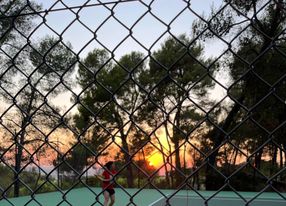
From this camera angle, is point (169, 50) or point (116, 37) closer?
point (116, 37)

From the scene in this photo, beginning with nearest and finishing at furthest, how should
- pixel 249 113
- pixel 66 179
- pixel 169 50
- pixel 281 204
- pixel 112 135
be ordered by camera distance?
1. pixel 249 113
2. pixel 112 135
3. pixel 281 204
4. pixel 169 50
5. pixel 66 179

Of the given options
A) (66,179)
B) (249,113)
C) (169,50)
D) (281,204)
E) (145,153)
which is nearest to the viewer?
(249,113)

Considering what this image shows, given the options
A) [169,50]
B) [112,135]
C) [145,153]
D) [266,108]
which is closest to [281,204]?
[266,108]

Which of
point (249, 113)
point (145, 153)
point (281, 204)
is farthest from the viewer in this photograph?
point (145, 153)

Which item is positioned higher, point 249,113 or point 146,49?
point 146,49

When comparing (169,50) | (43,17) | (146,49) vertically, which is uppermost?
(169,50)

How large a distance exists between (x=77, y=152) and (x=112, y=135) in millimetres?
12907

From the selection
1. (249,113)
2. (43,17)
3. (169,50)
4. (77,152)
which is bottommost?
(249,113)

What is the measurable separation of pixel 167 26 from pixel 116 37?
0.21 meters

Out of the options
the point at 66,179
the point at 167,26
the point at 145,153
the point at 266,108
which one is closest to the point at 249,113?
the point at 167,26

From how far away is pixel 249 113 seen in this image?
3.24 ft

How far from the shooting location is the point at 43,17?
1.20 meters

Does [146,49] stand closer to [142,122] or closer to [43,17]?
[43,17]

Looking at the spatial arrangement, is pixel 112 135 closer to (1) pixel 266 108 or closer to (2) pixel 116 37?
(2) pixel 116 37
